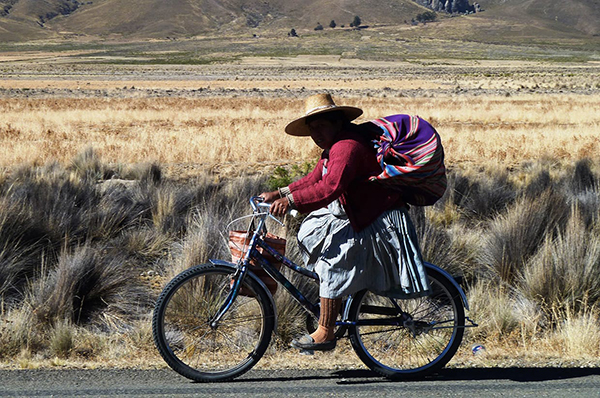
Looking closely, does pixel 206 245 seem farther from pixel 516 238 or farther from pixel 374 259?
pixel 516 238

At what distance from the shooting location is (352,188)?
432 cm

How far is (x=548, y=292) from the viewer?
6.16 m

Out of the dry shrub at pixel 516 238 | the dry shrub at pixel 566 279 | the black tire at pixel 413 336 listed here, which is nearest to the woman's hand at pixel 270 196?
the black tire at pixel 413 336

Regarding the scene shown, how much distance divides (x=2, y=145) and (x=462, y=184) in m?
12.2

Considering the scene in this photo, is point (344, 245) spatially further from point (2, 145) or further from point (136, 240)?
point (2, 145)

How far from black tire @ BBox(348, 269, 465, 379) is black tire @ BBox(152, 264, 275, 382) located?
615 mm

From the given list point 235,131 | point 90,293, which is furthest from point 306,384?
point 235,131

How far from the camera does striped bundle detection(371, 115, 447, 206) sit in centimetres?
415

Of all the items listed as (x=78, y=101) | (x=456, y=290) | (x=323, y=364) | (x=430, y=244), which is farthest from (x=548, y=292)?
(x=78, y=101)

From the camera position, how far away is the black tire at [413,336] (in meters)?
4.57

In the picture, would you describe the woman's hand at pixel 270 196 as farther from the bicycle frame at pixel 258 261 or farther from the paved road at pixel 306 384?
the paved road at pixel 306 384

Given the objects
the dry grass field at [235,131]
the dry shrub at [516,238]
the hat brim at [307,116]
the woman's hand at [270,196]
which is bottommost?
the dry grass field at [235,131]

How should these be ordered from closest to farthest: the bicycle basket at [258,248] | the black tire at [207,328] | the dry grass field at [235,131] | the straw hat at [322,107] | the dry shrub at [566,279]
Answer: the straw hat at [322,107] < the black tire at [207,328] < the bicycle basket at [258,248] < the dry shrub at [566,279] < the dry grass field at [235,131]

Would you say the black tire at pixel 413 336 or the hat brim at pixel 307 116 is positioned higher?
the hat brim at pixel 307 116
